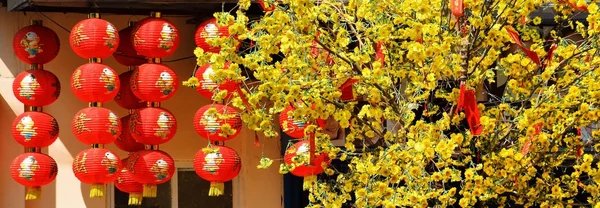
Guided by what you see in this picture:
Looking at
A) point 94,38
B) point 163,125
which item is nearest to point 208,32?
point 163,125

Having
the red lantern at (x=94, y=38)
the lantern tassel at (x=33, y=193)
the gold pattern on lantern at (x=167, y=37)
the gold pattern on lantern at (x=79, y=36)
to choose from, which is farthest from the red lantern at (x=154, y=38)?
the lantern tassel at (x=33, y=193)

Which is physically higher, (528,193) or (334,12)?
(334,12)

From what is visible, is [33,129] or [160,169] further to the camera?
[160,169]

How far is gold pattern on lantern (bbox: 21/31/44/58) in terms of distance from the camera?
9219 millimetres

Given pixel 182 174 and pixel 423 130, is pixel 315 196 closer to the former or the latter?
pixel 423 130

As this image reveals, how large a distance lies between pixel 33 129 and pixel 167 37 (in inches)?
50.3

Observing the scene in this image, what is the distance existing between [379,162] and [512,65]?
3.73ft

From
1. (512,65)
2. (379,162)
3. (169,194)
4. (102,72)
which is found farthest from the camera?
(169,194)

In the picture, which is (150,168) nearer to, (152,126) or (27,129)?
(152,126)

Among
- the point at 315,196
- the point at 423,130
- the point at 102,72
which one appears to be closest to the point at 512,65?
the point at 423,130

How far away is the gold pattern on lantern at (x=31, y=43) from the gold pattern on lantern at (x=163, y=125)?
3.73ft

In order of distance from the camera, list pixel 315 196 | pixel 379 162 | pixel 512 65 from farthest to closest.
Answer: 1. pixel 315 196
2. pixel 512 65
3. pixel 379 162

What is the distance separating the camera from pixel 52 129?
915cm

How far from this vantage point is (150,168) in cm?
912
